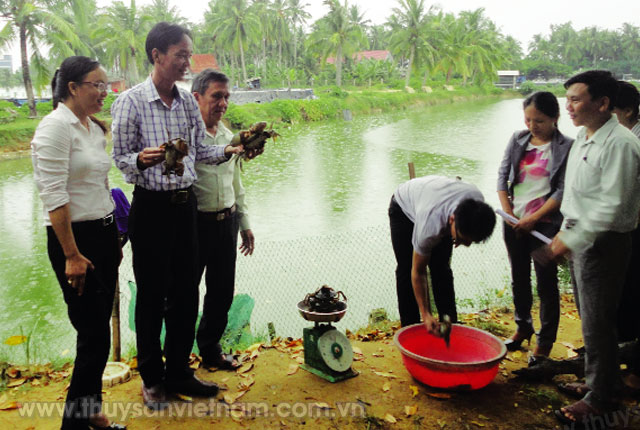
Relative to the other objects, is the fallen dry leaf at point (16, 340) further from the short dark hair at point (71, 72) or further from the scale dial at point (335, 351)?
Result: the scale dial at point (335, 351)

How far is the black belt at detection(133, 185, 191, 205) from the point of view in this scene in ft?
7.29

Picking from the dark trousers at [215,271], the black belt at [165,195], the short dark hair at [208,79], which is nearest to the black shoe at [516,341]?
the dark trousers at [215,271]

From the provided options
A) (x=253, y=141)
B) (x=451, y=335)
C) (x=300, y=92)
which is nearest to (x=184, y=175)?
(x=253, y=141)

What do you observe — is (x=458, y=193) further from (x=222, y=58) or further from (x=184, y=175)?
(x=222, y=58)

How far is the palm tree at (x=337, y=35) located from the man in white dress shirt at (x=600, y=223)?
33521mm

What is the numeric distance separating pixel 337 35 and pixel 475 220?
115 ft

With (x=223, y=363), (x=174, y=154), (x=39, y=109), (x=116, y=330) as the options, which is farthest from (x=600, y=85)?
(x=39, y=109)

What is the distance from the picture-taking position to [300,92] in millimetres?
27000

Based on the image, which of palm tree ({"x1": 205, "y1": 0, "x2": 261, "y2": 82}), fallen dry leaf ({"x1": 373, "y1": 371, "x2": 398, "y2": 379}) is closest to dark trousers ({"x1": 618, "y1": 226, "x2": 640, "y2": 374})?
fallen dry leaf ({"x1": 373, "y1": 371, "x2": 398, "y2": 379})

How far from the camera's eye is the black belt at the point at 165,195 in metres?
2.22

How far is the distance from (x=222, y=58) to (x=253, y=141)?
4560 centimetres

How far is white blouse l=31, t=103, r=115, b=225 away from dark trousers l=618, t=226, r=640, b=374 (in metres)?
2.67

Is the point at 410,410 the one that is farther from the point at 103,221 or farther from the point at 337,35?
the point at 337,35

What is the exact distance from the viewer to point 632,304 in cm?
273
